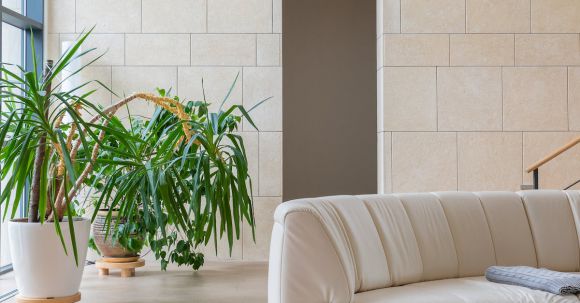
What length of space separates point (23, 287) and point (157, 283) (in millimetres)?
1314

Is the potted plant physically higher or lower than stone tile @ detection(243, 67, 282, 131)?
lower

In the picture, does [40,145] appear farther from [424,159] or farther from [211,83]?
[424,159]

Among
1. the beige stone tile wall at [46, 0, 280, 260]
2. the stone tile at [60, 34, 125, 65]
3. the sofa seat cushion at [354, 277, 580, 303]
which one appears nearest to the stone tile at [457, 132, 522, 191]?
the beige stone tile wall at [46, 0, 280, 260]

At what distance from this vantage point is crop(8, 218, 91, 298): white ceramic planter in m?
3.60

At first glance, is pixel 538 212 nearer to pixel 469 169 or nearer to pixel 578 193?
pixel 578 193

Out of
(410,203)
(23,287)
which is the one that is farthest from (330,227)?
(23,287)

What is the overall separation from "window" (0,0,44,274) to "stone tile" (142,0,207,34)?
3.15ft

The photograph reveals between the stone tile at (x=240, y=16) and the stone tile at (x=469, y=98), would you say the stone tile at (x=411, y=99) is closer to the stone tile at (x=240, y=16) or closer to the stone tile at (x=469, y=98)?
the stone tile at (x=469, y=98)

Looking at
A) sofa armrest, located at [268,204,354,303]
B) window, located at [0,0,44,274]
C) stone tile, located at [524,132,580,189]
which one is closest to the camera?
sofa armrest, located at [268,204,354,303]

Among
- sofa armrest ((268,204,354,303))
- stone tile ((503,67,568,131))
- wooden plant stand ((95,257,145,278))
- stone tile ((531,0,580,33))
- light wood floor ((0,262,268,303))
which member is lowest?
light wood floor ((0,262,268,303))

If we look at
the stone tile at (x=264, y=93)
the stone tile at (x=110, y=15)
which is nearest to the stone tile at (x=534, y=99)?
the stone tile at (x=264, y=93)

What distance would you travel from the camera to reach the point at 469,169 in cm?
582

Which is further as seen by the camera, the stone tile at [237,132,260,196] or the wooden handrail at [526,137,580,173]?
the stone tile at [237,132,260,196]

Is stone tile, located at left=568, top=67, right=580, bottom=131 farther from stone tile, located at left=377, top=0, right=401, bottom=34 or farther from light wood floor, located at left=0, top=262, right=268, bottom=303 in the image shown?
light wood floor, located at left=0, top=262, right=268, bottom=303
